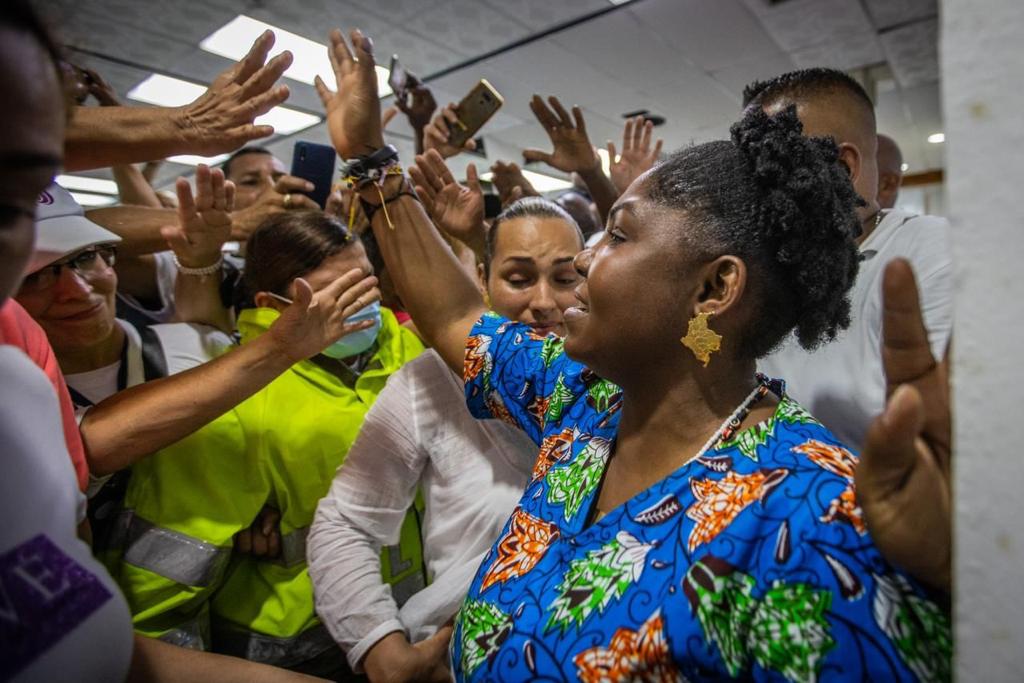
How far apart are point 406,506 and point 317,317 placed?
0.54m

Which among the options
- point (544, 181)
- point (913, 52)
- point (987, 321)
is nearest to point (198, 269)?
point (987, 321)

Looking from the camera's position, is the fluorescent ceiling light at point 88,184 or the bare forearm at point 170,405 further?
the fluorescent ceiling light at point 88,184

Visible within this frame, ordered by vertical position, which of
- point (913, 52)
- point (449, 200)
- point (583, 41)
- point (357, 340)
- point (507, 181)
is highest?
point (913, 52)

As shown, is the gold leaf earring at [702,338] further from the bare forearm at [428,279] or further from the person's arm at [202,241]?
the person's arm at [202,241]

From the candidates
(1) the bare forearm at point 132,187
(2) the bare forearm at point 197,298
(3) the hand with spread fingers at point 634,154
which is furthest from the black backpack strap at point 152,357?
(3) the hand with spread fingers at point 634,154

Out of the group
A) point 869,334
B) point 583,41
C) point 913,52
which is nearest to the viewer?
point 869,334

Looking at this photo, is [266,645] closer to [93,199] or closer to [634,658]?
[634,658]

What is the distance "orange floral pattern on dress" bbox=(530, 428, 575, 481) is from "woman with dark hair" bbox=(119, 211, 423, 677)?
24.2 inches

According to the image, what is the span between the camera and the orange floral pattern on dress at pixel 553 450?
1108 millimetres

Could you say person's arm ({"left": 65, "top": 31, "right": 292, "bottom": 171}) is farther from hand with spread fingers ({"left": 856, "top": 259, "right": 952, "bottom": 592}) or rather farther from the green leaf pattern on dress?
hand with spread fingers ({"left": 856, "top": 259, "right": 952, "bottom": 592})

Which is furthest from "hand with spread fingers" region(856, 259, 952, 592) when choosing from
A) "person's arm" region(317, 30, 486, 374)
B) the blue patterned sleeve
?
"person's arm" region(317, 30, 486, 374)

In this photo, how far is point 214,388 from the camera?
125 centimetres

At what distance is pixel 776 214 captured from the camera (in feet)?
3.00

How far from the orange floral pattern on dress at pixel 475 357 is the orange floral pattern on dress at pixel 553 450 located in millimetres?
260
